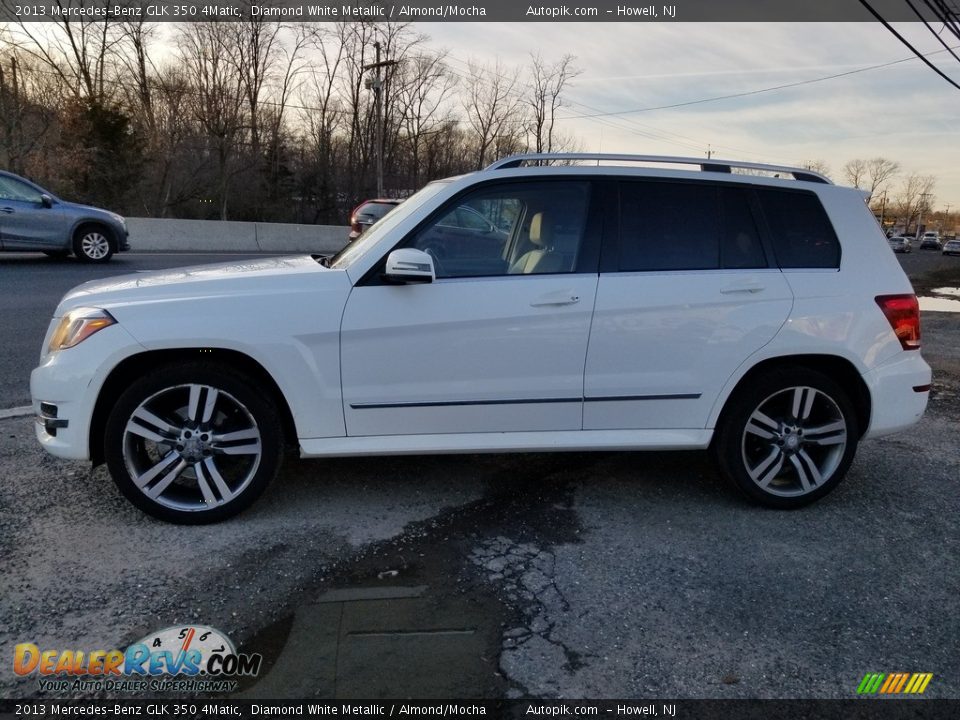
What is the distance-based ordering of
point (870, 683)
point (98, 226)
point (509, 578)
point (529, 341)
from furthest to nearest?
point (98, 226), point (529, 341), point (509, 578), point (870, 683)

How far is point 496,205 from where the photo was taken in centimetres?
379

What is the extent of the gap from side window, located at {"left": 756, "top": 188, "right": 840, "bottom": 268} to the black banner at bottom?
2.29 meters

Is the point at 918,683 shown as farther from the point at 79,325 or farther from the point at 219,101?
the point at 219,101

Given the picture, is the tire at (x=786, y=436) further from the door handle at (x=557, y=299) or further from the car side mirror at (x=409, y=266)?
the car side mirror at (x=409, y=266)

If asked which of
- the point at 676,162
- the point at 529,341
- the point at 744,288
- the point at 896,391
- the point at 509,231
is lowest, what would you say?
the point at 896,391

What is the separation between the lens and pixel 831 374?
155 inches

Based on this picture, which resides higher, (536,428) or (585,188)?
(585,188)

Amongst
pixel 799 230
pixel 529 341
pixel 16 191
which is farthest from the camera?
pixel 16 191

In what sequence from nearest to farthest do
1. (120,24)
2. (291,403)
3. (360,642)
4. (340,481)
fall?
(360,642) < (291,403) < (340,481) < (120,24)

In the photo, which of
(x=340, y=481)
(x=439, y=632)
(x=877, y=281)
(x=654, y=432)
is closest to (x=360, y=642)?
(x=439, y=632)

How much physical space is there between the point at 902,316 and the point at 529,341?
209 cm

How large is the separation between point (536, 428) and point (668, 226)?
1.31 m

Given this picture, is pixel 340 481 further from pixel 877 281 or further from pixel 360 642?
pixel 877 281

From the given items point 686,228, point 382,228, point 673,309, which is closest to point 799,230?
point 686,228
